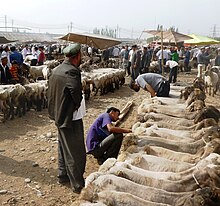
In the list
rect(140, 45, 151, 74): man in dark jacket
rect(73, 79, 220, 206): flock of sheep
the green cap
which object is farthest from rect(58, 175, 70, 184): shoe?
rect(140, 45, 151, 74): man in dark jacket

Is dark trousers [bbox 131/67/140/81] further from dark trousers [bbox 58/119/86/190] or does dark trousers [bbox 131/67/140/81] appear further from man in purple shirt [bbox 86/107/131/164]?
dark trousers [bbox 58/119/86/190]

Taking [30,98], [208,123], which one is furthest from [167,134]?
[30,98]

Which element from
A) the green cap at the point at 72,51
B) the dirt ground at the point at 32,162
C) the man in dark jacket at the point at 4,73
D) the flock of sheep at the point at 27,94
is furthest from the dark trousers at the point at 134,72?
the green cap at the point at 72,51

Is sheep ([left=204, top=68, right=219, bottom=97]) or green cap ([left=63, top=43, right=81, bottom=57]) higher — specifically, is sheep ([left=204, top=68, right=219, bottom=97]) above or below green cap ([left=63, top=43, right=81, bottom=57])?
below

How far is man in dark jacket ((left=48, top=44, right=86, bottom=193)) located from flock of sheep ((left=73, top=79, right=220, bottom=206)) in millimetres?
777

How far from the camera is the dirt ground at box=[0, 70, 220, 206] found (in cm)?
525

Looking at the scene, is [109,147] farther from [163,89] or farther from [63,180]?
[163,89]

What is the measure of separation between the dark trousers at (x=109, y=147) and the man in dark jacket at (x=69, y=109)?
0.87 m

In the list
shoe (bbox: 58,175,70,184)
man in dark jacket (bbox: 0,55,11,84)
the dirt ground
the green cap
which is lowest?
the dirt ground

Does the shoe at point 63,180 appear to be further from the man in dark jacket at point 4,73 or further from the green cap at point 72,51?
the man in dark jacket at point 4,73

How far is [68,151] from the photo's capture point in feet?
17.2

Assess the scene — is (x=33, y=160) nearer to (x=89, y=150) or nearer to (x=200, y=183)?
(x=89, y=150)

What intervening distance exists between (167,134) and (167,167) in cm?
137

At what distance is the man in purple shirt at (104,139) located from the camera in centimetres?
611
